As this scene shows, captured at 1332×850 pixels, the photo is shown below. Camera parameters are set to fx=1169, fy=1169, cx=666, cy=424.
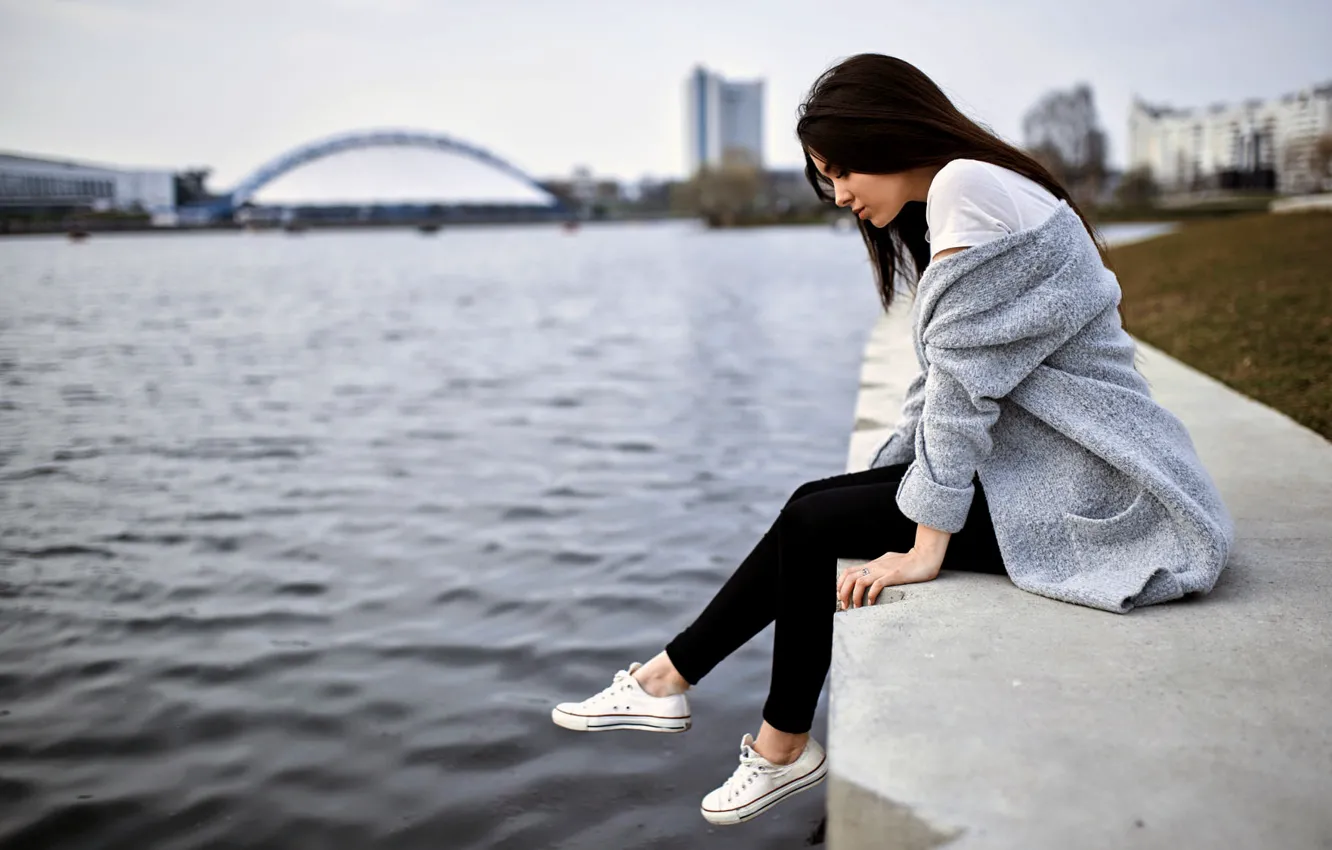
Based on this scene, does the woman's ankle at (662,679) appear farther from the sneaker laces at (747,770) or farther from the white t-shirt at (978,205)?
the white t-shirt at (978,205)

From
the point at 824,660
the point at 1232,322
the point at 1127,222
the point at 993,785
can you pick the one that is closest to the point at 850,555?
the point at 824,660

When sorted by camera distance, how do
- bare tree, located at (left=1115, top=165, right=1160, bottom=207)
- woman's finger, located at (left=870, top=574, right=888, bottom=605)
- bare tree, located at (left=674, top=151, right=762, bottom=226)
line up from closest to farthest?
woman's finger, located at (left=870, top=574, right=888, bottom=605) < bare tree, located at (left=1115, top=165, right=1160, bottom=207) < bare tree, located at (left=674, top=151, right=762, bottom=226)

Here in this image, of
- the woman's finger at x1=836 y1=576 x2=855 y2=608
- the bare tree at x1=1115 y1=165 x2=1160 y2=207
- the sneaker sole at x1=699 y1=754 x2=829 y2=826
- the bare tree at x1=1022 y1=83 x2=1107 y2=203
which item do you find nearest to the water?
the sneaker sole at x1=699 y1=754 x2=829 y2=826

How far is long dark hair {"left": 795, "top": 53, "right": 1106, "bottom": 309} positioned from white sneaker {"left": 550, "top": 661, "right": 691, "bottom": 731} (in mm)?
Answer: 1136

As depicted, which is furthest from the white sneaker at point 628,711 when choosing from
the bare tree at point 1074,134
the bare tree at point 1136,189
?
the bare tree at point 1136,189

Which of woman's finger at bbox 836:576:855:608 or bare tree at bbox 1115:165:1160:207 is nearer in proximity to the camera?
woman's finger at bbox 836:576:855:608

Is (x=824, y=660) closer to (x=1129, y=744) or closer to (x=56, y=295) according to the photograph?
(x=1129, y=744)

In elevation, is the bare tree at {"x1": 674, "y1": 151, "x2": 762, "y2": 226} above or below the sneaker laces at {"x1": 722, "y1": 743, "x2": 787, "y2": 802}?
above

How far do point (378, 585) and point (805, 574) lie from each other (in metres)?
2.40

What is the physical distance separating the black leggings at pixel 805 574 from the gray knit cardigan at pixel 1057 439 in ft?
0.29

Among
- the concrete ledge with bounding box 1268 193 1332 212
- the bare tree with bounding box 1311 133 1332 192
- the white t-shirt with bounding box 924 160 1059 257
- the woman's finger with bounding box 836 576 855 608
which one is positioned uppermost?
the bare tree with bounding box 1311 133 1332 192

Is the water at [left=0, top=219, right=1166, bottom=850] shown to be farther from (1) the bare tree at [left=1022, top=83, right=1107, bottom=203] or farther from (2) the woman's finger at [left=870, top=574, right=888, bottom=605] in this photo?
(1) the bare tree at [left=1022, top=83, right=1107, bottom=203]

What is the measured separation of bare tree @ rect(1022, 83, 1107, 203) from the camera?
7294 cm

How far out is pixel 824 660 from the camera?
2184 mm
